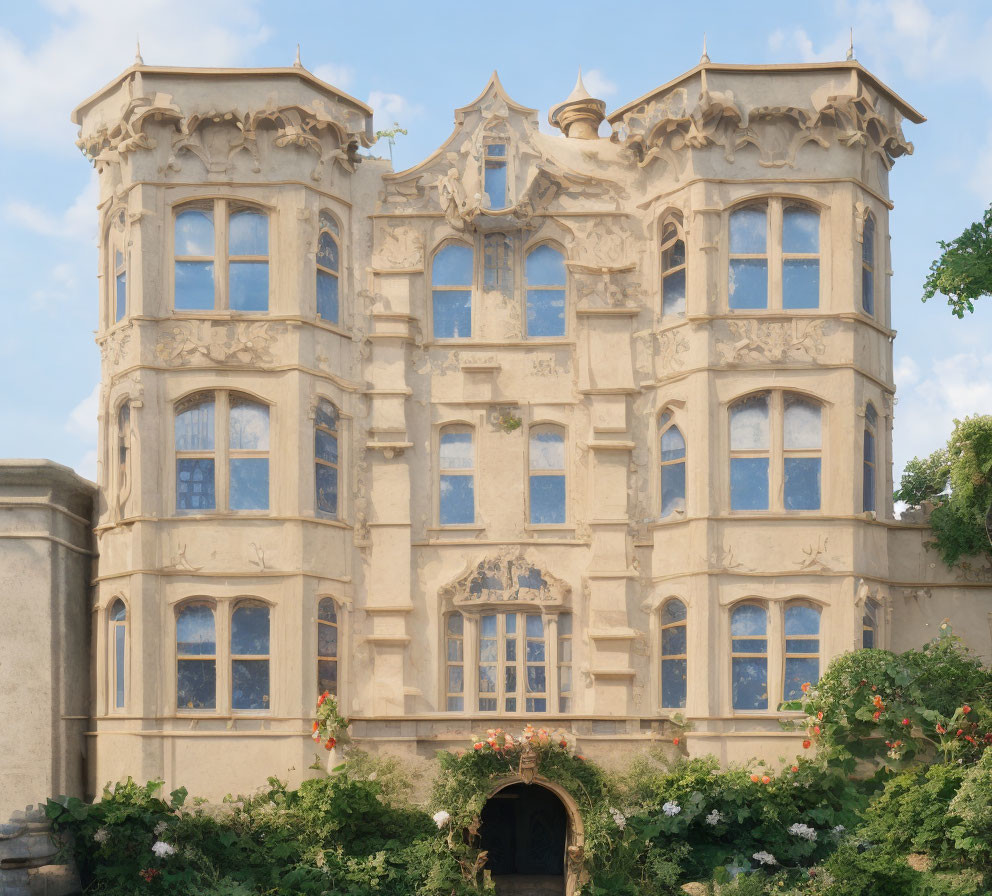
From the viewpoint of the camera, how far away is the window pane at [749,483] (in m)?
30.6

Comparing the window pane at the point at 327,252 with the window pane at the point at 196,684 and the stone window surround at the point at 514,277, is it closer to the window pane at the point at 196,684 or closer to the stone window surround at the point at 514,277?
the stone window surround at the point at 514,277

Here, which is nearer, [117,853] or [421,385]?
[117,853]

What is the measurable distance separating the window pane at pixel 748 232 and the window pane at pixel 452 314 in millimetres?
5207

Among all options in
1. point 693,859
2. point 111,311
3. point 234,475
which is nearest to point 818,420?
point 693,859

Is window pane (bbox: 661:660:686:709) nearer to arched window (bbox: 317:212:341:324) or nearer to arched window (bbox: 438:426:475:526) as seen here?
arched window (bbox: 438:426:475:526)

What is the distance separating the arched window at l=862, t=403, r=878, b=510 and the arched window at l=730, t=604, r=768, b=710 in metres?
3.08

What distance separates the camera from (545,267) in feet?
106

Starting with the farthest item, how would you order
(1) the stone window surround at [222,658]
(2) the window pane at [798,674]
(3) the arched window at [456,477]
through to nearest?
1. (3) the arched window at [456,477]
2. (2) the window pane at [798,674]
3. (1) the stone window surround at [222,658]

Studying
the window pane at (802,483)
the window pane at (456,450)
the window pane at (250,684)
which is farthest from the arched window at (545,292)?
the window pane at (250,684)

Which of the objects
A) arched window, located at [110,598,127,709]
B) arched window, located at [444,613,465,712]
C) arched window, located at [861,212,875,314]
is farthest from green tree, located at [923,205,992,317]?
arched window, located at [110,598,127,709]

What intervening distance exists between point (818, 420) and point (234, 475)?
10877 mm

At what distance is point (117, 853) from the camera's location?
27234mm

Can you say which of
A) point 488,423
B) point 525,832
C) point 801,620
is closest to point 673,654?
point 801,620

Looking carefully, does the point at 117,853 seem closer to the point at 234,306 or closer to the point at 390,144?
the point at 234,306
